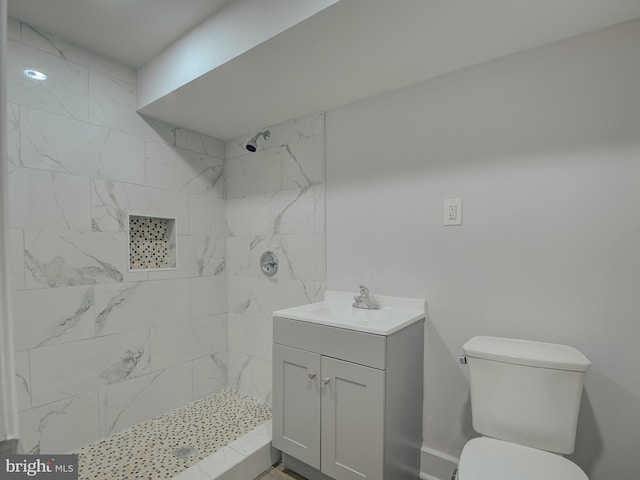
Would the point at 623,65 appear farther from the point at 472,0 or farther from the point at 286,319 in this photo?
the point at 286,319

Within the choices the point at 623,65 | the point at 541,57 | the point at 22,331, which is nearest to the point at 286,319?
the point at 22,331

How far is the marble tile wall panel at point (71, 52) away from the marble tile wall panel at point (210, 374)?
6.83ft

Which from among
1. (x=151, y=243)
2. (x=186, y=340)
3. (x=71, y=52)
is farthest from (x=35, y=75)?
(x=186, y=340)

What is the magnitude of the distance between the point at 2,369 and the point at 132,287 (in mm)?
1702

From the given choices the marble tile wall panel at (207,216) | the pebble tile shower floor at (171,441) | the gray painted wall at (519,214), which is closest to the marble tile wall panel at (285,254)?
the marble tile wall panel at (207,216)

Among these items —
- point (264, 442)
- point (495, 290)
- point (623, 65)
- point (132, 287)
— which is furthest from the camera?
point (132, 287)

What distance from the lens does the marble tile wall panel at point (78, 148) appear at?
1.68 metres

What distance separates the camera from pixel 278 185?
A: 234 cm

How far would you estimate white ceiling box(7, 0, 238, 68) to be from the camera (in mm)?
1511

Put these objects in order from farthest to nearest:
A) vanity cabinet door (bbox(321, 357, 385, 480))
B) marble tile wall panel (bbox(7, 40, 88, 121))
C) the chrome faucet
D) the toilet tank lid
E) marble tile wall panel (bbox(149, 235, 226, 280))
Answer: marble tile wall panel (bbox(149, 235, 226, 280))
the chrome faucet
marble tile wall panel (bbox(7, 40, 88, 121))
vanity cabinet door (bbox(321, 357, 385, 480))
the toilet tank lid

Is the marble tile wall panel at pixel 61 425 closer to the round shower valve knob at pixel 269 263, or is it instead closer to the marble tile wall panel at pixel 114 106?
the round shower valve knob at pixel 269 263

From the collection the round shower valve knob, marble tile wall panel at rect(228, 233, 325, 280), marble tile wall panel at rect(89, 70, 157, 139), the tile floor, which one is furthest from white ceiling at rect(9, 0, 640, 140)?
the tile floor

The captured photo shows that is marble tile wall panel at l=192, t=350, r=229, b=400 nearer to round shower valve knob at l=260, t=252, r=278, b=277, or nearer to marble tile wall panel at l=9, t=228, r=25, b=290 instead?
round shower valve knob at l=260, t=252, r=278, b=277

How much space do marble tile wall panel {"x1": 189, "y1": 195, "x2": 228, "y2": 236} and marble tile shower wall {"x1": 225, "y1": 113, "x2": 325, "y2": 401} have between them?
7cm
